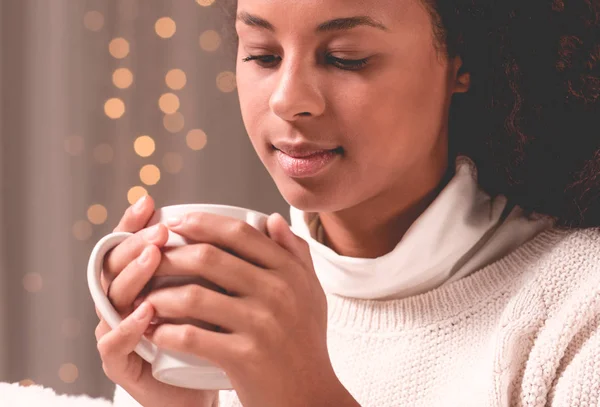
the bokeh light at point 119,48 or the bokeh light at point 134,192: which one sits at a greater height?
the bokeh light at point 119,48

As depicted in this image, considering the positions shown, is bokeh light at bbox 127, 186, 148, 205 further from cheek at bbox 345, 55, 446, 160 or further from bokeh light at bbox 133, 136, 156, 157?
cheek at bbox 345, 55, 446, 160

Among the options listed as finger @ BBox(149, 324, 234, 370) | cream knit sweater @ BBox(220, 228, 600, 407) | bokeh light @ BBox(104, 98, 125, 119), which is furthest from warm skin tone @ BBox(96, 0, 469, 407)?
bokeh light @ BBox(104, 98, 125, 119)

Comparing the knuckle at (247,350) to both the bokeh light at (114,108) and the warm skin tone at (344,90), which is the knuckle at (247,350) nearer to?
the warm skin tone at (344,90)

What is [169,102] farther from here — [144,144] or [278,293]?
[278,293]

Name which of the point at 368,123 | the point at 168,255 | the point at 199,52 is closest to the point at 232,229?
the point at 168,255

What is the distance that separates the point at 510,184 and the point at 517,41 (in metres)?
0.20

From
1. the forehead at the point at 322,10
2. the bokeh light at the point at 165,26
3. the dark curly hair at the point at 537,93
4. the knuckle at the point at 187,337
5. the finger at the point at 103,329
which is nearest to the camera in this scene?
the knuckle at the point at 187,337

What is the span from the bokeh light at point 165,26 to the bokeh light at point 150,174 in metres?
0.30

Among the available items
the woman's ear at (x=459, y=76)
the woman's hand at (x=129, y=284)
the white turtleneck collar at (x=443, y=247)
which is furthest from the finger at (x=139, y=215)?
the woman's ear at (x=459, y=76)

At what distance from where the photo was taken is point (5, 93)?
6.04ft

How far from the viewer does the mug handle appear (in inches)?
31.0

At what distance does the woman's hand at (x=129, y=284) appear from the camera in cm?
76

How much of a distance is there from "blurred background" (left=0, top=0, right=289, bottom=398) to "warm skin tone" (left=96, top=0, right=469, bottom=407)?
69cm

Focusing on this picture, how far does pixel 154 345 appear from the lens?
0.80 m
